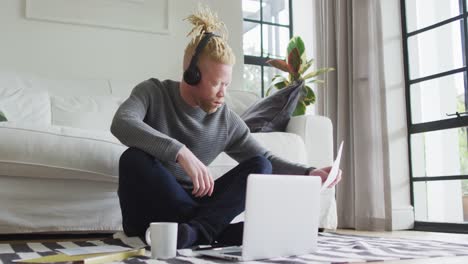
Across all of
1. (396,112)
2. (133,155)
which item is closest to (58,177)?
(133,155)

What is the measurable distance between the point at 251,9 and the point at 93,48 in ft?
4.65

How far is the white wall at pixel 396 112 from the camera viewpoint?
3.18 metres

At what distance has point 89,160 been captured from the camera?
1.88 m

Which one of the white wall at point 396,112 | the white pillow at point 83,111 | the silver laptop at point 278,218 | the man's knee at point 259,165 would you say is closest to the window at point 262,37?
the white wall at point 396,112

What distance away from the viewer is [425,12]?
10.9ft

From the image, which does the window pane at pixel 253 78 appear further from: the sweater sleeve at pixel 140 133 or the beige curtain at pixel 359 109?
the sweater sleeve at pixel 140 133

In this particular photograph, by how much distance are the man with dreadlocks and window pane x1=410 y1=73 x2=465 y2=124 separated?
5.85 ft

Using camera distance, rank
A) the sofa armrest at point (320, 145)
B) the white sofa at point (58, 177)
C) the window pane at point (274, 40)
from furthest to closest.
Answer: the window pane at point (274, 40) → the sofa armrest at point (320, 145) → the white sofa at point (58, 177)

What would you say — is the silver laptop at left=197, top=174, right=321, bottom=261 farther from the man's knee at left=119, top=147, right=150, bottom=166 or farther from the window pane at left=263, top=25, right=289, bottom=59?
the window pane at left=263, top=25, right=289, bottom=59

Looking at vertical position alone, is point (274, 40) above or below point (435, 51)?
above

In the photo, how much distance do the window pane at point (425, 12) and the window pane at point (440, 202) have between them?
3.27 ft

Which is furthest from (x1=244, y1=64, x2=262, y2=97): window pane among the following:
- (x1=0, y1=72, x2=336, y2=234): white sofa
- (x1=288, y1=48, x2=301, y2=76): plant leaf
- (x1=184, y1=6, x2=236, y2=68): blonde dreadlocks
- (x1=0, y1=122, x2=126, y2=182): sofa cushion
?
(x1=184, y1=6, x2=236, y2=68): blonde dreadlocks

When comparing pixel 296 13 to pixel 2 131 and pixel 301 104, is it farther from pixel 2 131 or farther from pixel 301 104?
pixel 2 131

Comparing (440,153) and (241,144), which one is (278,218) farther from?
(440,153)
